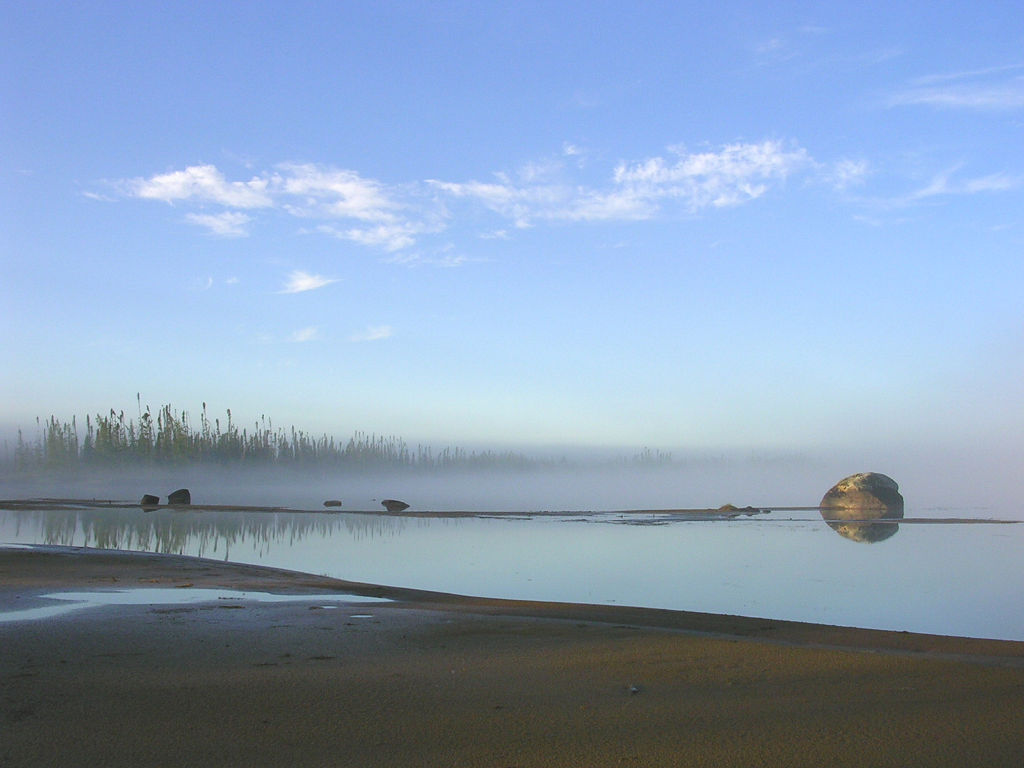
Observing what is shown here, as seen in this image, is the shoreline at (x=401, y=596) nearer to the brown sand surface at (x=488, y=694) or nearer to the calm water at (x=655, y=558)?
the brown sand surface at (x=488, y=694)

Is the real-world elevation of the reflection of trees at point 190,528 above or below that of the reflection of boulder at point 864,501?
below

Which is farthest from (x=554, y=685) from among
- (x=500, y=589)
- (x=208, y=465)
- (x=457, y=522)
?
(x=208, y=465)

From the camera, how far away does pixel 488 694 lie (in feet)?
28.2

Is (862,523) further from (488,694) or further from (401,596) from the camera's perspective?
(488,694)

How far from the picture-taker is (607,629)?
536 inches

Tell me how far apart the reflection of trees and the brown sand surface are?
20.3 metres

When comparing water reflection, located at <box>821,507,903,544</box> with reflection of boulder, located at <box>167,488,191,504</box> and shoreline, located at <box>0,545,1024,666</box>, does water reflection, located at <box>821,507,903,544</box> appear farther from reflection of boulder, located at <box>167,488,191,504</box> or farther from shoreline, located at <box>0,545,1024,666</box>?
reflection of boulder, located at <box>167,488,191,504</box>

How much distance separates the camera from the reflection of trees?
114 ft

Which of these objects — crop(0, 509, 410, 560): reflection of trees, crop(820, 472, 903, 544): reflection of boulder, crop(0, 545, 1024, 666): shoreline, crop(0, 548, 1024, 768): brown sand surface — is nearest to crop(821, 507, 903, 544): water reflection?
crop(820, 472, 903, 544): reflection of boulder

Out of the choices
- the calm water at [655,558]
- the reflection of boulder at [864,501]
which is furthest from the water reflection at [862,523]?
the calm water at [655,558]

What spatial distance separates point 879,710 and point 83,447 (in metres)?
178

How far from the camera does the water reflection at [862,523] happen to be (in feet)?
130

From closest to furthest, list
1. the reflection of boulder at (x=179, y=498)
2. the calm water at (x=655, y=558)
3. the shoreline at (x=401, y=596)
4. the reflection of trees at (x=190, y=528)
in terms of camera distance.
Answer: the shoreline at (x=401, y=596), the calm water at (x=655, y=558), the reflection of trees at (x=190, y=528), the reflection of boulder at (x=179, y=498)

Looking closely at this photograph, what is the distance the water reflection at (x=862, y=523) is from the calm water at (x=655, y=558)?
733 millimetres
